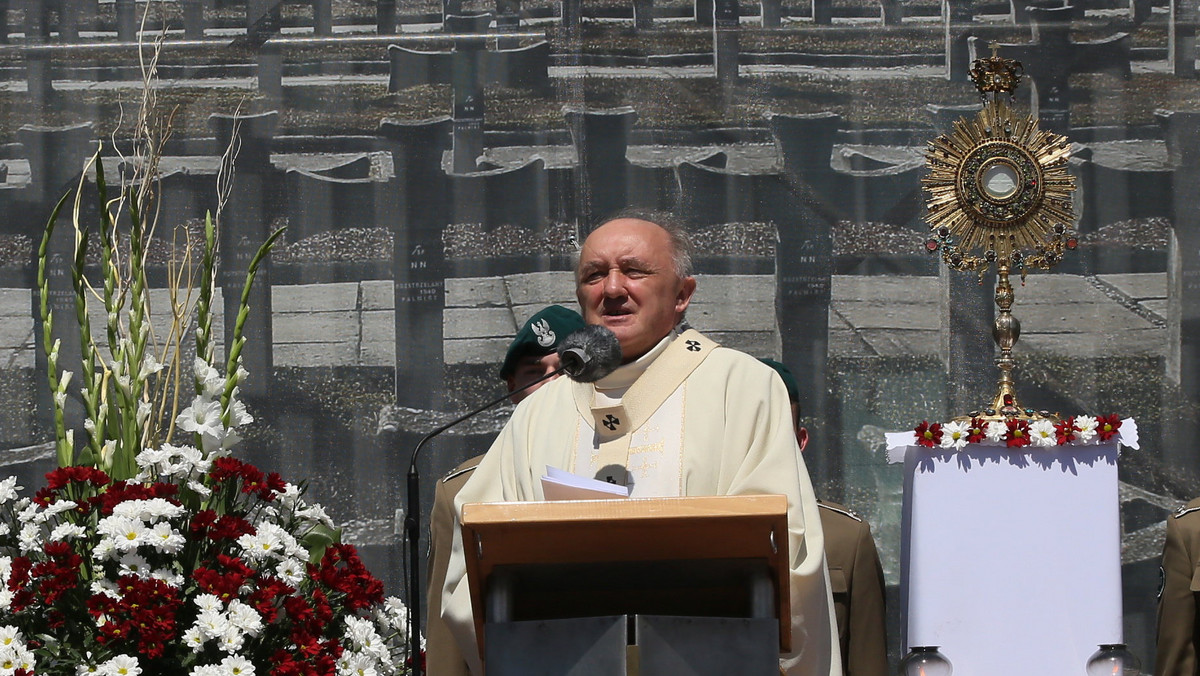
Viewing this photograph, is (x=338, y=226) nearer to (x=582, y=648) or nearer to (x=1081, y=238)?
(x=1081, y=238)

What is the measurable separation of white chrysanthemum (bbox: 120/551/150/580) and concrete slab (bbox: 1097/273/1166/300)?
3996mm

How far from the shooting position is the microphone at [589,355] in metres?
2.88

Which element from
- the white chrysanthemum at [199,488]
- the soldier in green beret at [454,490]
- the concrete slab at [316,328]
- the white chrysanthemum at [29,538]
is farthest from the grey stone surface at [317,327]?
the white chrysanthemum at [29,538]

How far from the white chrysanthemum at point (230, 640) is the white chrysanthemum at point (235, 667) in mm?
20

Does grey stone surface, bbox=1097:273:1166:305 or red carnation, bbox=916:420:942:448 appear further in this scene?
grey stone surface, bbox=1097:273:1166:305

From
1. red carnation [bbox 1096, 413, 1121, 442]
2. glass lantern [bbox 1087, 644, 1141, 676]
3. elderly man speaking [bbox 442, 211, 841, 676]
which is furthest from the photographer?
red carnation [bbox 1096, 413, 1121, 442]

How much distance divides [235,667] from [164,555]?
11.3 inches

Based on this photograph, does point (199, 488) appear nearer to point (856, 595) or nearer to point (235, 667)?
point (235, 667)

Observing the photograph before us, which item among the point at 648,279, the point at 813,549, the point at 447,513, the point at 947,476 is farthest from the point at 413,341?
the point at 813,549

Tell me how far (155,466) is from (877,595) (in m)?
1.87

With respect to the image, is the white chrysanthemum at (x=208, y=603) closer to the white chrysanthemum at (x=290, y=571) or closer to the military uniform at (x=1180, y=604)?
the white chrysanthemum at (x=290, y=571)

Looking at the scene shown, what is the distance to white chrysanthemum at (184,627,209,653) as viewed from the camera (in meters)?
2.93

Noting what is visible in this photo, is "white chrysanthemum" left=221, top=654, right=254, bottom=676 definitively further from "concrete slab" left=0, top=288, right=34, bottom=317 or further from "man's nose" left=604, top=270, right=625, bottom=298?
"concrete slab" left=0, top=288, right=34, bottom=317

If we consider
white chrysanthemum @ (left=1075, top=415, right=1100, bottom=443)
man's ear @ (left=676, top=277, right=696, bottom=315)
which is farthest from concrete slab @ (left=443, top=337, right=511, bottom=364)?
man's ear @ (left=676, top=277, right=696, bottom=315)
